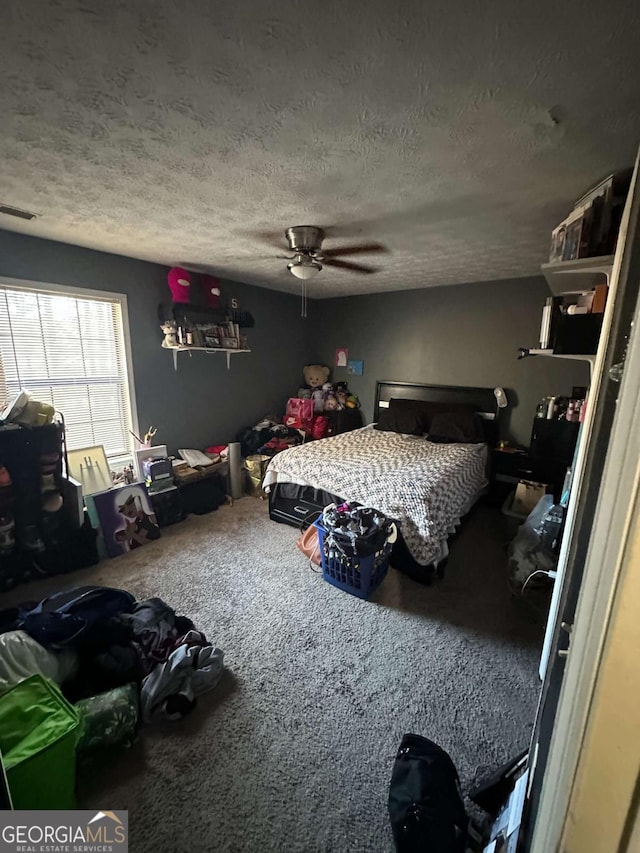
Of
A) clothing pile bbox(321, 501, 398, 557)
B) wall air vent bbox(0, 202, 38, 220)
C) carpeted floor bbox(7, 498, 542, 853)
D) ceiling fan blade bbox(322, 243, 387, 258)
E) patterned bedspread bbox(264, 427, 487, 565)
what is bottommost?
carpeted floor bbox(7, 498, 542, 853)

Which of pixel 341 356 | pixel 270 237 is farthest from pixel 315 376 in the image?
pixel 270 237

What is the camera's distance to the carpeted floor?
48.4 inches

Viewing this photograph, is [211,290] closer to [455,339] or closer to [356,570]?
[455,339]

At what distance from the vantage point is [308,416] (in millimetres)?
4602

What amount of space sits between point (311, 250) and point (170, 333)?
1.67 meters

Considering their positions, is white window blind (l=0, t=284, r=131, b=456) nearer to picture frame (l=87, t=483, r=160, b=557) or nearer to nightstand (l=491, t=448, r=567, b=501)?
picture frame (l=87, t=483, r=160, b=557)

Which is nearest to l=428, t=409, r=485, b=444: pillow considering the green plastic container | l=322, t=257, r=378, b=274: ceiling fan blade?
l=322, t=257, r=378, b=274: ceiling fan blade

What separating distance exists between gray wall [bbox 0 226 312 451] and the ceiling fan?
159 cm

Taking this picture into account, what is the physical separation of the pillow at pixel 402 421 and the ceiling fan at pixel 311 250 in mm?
1889

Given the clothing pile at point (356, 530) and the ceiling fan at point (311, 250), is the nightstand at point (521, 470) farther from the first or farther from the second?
the ceiling fan at point (311, 250)

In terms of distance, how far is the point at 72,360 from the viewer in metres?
2.94

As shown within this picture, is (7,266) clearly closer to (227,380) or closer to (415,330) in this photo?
(227,380)

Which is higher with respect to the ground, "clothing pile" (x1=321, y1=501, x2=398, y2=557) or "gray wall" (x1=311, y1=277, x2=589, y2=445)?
"gray wall" (x1=311, y1=277, x2=589, y2=445)

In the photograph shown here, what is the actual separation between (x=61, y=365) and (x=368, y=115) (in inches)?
113
